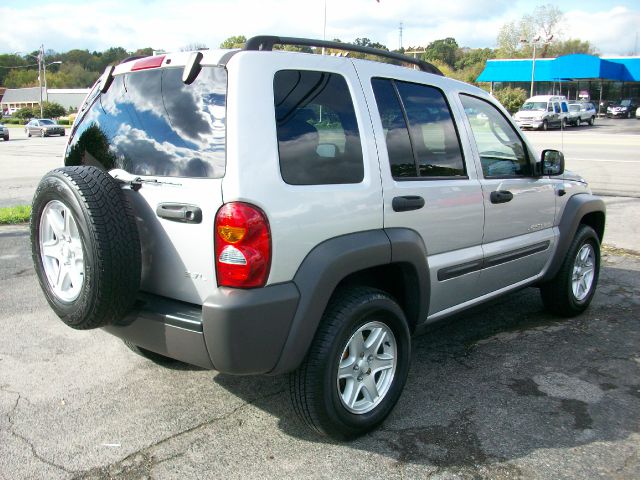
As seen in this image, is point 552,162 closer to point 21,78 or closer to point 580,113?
point 580,113

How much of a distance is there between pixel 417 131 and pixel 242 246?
4.82 ft

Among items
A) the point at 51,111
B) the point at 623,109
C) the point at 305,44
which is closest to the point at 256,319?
the point at 305,44

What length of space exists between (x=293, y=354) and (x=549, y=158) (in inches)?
109

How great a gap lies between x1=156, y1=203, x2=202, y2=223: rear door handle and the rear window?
154mm

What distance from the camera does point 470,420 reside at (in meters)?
3.30

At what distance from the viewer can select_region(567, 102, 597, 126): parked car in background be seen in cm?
4138

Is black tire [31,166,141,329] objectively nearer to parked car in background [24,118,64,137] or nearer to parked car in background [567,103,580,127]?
parked car in background [567,103,580,127]

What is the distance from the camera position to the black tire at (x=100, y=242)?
8.87 feet

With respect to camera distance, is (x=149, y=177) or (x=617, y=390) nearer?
(x=149, y=177)

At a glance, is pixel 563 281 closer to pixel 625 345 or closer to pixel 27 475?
pixel 625 345

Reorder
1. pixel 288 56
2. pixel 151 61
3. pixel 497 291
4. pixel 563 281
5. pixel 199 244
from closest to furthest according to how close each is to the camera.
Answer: pixel 199 244, pixel 288 56, pixel 151 61, pixel 497 291, pixel 563 281

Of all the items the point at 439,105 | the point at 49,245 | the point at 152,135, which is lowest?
the point at 49,245

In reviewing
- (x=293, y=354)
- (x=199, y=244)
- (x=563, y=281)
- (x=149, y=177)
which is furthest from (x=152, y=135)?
(x=563, y=281)

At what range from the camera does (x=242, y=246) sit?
259cm
